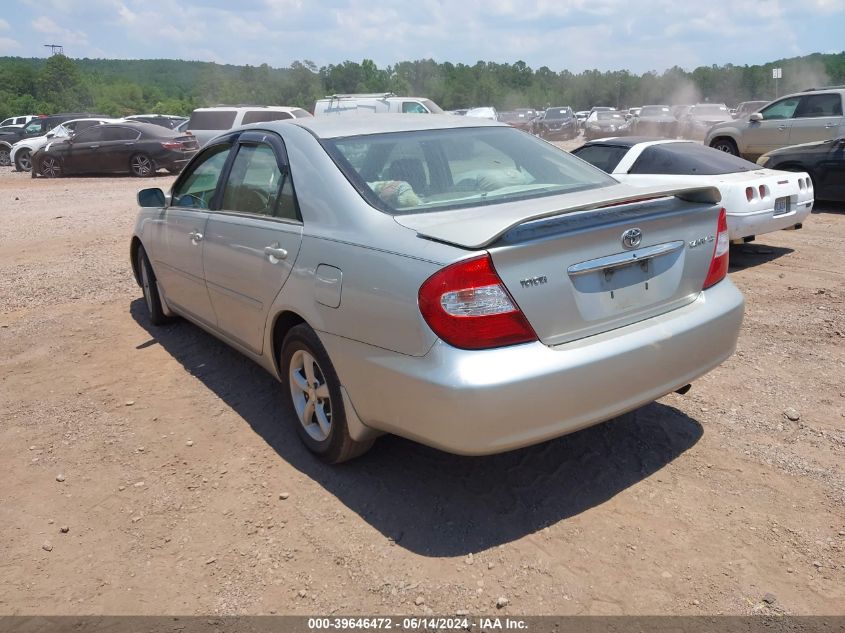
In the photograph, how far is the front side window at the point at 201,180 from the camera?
476cm

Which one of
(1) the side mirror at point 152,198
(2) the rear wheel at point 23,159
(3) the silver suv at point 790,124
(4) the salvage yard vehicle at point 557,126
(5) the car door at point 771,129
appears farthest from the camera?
(4) the salvage yard vehicle at point 557,126

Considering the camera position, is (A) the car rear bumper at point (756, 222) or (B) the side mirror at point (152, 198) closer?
(B) the side mirror at point (152, 198)

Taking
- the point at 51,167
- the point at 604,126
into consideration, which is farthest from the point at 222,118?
the point at 604,126

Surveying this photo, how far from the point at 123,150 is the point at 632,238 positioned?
20290mm

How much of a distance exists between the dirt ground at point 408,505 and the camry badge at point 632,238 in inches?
44.3

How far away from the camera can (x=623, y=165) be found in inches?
320

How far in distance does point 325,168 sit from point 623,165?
17.4ft

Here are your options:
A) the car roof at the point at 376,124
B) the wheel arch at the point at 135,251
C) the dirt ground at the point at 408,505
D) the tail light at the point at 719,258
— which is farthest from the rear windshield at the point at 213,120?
the tail light at the point at 719,258

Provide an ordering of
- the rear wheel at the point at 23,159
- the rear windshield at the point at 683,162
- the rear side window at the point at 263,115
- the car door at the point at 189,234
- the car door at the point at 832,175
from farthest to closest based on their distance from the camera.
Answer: the rear wheel at the point at 23,159
the rear side window at the point at 263,115
the car door at the point at 832,175
the rear windshield at the point at 683,162
the car door at the point at 189,234

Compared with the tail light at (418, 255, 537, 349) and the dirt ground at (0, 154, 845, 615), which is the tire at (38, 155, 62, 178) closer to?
the dirt ground at (0, 154, 845, 615)

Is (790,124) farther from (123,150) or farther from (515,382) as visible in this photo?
(123,150)

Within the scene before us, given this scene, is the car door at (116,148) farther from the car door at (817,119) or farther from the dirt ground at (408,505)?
the dirt ground at (408,505)

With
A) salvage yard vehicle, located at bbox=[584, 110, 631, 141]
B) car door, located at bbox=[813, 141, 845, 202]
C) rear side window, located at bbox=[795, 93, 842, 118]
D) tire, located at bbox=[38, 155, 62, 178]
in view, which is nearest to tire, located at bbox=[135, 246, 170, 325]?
car door, located at bbox=[813, 141, 845, 202]

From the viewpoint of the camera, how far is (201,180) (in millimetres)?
5023
